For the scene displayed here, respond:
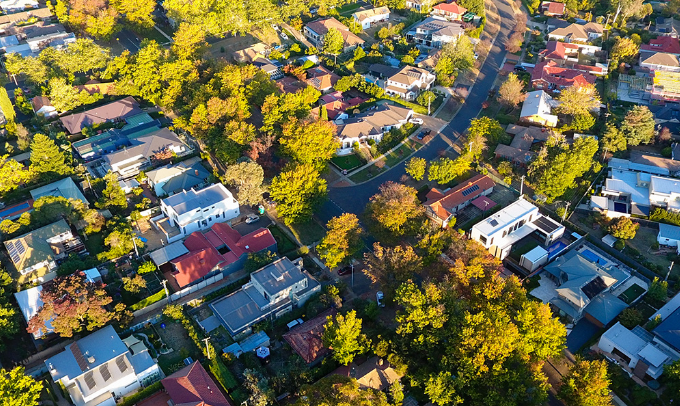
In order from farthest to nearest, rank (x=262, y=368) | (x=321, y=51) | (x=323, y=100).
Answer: (x=321, y=51) → (x=323, y=100) → (x=262, y=368)

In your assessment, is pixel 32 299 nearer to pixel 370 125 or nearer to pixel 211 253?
pixel 211 253

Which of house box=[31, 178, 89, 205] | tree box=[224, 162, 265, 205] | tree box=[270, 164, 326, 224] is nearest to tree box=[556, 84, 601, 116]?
tree box=[270, 164, 326, 224]

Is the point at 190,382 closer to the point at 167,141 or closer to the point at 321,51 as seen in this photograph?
the point at 167,141

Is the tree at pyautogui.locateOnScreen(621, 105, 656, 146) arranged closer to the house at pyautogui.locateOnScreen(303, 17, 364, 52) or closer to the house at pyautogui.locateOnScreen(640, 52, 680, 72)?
the house at pyautogui.locateOnScreen(640, 52, 680, 72)

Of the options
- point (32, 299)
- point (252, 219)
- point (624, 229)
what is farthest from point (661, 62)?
point (32, 299)

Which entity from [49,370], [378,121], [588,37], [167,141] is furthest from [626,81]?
[49,370]
